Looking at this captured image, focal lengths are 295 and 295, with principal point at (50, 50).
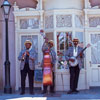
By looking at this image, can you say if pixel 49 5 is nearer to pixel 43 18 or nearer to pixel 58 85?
pixel 43 18

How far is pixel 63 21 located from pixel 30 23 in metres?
1.31

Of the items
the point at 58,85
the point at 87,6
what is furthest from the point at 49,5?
the point at 58,85

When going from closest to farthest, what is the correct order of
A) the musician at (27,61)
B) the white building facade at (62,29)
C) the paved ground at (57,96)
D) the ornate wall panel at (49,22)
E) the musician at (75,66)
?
the paved ground at (57,96), the musician at (27,61), the musician at (75,66), the white building facade at (62,29), the ornate wall panel at (49,22)

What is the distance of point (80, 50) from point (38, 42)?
1.84 meters

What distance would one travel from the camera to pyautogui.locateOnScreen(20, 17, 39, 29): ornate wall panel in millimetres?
11344

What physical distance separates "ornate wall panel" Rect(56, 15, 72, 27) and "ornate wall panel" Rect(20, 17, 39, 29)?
870mm

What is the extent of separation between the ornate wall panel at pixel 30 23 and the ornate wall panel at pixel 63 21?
2.85 feet

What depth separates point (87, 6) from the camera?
11109mm

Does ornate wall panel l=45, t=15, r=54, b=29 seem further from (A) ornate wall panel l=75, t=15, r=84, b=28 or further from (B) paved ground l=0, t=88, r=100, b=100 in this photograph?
(B) paved ground l=0, t=88, r=100, b=100

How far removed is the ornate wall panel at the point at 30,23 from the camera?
11.3 m

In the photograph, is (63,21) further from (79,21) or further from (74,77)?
(74,77)

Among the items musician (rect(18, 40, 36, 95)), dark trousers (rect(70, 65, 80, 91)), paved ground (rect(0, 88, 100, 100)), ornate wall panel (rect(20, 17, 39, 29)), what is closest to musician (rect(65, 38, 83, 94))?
dark trousers (rect(70, 65, 80, 91))

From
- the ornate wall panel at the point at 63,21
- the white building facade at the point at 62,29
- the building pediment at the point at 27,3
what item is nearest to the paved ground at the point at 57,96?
the white building facade at the point at 62,29

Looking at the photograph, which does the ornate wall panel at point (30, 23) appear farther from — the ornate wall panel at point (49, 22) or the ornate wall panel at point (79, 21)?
the ornate wall panel at point (79, 21)
